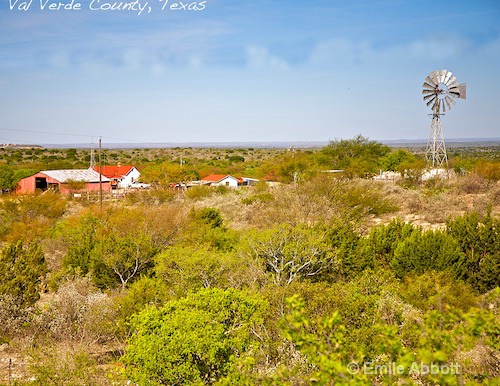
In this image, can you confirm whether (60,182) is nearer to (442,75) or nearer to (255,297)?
(442,75)

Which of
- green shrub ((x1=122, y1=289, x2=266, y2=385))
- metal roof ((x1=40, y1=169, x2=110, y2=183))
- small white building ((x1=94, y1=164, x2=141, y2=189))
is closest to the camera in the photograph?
green shrub ((x1=122, y1=289, x2=266, y2=385))

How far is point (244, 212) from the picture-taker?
32906mm

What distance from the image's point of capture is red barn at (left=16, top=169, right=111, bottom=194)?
1864 inches

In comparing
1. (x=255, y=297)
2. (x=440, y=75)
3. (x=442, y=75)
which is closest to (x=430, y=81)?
(x=440, y=75)

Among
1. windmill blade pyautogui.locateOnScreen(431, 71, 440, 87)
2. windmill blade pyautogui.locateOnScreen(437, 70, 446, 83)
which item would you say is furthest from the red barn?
windmill blade pyautogui.locateOnScreen(437, 70, 446, 83)

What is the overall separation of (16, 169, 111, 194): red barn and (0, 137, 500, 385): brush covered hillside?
15539 millimetres

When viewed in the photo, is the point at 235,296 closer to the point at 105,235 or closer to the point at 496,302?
the point at 496,302

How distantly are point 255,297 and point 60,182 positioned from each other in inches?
1585

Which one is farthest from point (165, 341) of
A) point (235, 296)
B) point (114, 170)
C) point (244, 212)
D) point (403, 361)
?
point (114, 170)

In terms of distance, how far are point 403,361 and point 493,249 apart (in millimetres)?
14943

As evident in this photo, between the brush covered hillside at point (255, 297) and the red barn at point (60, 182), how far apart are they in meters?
15.5

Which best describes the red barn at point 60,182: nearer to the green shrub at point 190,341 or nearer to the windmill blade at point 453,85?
the windmill blade at point 453,85

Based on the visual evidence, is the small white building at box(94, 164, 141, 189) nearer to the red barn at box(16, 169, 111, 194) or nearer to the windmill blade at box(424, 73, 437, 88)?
the red barn at box(16, 169, 111, 194)

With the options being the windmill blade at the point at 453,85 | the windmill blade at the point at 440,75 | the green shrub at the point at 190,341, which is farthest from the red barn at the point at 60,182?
the green shrub at the point at 190,341
